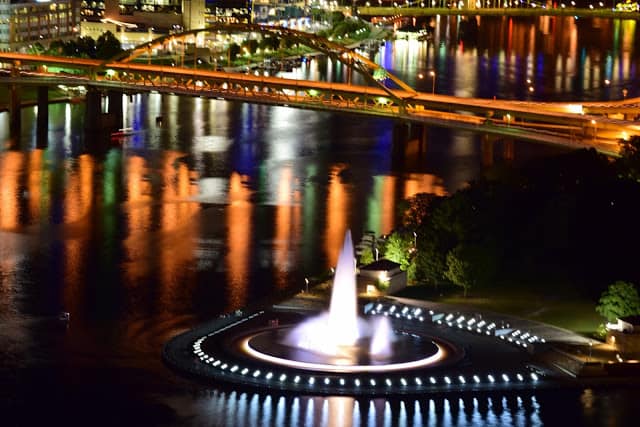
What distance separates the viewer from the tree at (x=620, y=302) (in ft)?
121

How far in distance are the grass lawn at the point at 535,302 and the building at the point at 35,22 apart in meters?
65.5

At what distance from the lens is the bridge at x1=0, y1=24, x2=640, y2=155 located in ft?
210

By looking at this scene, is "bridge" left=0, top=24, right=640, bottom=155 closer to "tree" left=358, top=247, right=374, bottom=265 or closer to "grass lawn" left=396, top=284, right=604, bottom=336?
"tree" left=358, top=247, right=374, bottom=265

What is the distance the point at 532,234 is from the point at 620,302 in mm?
6647

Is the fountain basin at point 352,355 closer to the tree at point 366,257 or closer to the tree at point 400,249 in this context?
the tree at point 400,249

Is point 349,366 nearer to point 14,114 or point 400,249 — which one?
point 400,249

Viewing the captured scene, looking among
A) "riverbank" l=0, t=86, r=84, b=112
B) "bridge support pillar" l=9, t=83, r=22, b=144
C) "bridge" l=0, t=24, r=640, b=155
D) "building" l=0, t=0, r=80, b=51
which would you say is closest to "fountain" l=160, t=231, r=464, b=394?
A: "bridge" l=0, t=24, r=640, b=155

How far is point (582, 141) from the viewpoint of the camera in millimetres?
61781

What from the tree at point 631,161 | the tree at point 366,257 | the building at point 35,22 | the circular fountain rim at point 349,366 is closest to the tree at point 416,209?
the tree at point 366,257

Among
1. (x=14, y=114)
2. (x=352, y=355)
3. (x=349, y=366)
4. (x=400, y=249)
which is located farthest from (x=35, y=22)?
(x=349, y=366)

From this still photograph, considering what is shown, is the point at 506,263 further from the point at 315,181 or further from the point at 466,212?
the point at 315,181

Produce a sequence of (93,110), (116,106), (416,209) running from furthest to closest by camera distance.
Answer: (116,106)
(93,110)
(416,209)

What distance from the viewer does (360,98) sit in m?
71.6

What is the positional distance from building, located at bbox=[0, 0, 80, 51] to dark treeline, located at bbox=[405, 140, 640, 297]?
6045 centimetres
